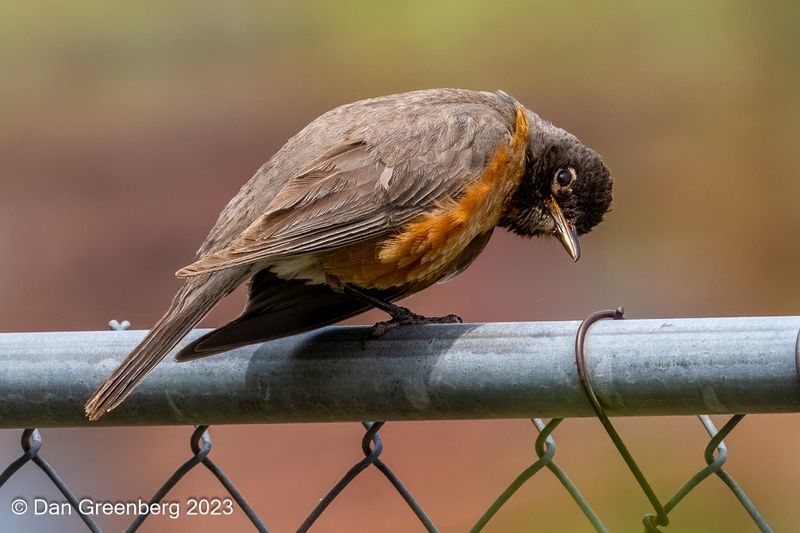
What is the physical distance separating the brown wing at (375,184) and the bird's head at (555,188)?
0.43 metres

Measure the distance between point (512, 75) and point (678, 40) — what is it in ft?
7.34

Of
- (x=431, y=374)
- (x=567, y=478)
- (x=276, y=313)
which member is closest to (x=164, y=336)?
(x=276, y=313)

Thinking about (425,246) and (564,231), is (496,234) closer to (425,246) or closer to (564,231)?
(564,231)

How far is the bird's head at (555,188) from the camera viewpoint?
482 centimetres

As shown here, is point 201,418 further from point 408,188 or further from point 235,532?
point 235,532

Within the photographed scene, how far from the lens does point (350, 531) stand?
855cm

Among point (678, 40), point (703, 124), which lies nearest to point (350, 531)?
point (703, 124)

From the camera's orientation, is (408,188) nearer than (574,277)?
Yes

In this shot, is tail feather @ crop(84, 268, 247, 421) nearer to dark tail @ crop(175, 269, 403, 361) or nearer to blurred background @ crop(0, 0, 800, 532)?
dark tail @ crop(175, 269, 403, 361)

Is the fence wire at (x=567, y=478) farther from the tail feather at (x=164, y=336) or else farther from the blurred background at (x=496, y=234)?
the blurred background at (x=496, y=234)

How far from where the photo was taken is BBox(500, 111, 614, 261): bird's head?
4.82 m

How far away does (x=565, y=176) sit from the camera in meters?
4.85

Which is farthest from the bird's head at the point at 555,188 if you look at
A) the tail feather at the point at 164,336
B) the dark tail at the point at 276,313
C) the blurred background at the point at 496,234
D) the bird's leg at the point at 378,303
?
the blurred background at the point at 496,234

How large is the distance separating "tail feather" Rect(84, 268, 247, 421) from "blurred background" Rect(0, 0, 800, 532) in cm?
343
